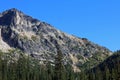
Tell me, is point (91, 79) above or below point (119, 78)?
above

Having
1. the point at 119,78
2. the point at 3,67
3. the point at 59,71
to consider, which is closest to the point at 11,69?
the point at 3,67

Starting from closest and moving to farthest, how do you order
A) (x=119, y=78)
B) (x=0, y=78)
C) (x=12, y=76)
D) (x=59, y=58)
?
(x=119, y=78)
(x=59, y=58)
(x=0, y=78)
(x=12, y=76)

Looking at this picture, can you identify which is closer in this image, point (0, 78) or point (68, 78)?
point (0, 78)

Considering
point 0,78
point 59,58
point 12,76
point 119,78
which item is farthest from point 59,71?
point 12,76

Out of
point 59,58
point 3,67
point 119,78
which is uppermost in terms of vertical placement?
point 3,67

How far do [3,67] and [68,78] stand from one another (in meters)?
35.7

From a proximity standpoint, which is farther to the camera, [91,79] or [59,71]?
[91,79]

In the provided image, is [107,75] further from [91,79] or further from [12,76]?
[12,76]

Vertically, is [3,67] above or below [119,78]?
above

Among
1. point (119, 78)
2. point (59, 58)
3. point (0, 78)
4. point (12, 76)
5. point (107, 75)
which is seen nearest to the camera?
point (119, 78)

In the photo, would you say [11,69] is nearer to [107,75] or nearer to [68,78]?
[68,78]

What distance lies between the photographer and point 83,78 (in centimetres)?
19000

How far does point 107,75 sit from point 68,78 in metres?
21.1

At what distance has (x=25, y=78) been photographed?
617 ft
